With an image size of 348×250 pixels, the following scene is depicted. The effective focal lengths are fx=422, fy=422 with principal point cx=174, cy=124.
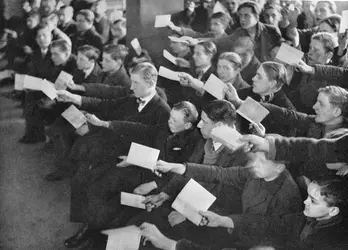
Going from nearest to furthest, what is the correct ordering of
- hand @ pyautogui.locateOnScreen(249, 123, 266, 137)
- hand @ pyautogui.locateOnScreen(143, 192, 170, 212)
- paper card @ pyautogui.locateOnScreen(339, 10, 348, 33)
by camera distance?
hand @ pyautogui.locateOnScreen(249, 123, 266, 137)
paper card @ pyautogui.locateOnScreen(339, 10, 348, 33)
hand @ pyautogui.locateOnScreen(143, 192, 170, 212)

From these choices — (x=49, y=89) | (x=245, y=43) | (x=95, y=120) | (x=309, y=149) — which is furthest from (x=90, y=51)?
(x=309, y=149)

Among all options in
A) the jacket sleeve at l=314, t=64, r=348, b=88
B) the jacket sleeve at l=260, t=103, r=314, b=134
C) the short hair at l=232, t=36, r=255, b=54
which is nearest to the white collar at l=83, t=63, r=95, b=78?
the short hair at l=232, t=36, r=255, b=54

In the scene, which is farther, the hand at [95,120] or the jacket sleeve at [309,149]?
the hand at [95,120]


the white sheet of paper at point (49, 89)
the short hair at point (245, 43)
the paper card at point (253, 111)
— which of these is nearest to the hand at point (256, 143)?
the paper card at point (253, 111)

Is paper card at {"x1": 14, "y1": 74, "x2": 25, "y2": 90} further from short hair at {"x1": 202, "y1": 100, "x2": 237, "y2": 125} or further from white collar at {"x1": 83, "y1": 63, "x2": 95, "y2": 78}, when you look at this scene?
short hair at {"x1": 202, "y1": 100, "x2": 237, "y2": 125}

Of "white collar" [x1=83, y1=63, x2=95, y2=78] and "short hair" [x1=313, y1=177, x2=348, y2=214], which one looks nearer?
"short hair" [x1=313, y1=177, x2=348, y2=214]

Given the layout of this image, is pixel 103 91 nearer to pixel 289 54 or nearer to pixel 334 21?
pixel 289 54

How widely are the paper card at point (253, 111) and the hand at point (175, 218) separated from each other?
85cm

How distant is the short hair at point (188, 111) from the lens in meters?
2.98

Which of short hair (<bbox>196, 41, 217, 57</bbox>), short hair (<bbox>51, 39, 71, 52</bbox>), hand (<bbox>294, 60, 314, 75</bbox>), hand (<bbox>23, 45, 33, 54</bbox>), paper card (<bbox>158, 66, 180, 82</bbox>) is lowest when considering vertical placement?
paper card (<bbox>158, 66, 180, 82</bbox>)

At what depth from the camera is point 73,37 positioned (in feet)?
10.3

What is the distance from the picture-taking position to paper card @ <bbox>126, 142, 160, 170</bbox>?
3.04m

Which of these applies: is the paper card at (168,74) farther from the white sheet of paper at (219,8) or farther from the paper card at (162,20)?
the white sheet of paper at (219,8)

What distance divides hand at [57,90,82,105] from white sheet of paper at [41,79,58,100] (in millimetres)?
37
